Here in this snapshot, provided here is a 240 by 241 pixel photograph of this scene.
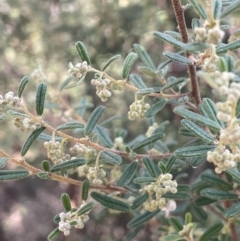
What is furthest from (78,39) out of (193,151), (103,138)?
(193,151)

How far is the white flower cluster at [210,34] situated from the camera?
19.0 inches

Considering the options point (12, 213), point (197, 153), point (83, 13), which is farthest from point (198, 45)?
point (12, 213)

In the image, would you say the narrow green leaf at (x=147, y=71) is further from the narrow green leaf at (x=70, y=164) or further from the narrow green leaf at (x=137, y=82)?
the narrow green leaf at (x=70, y=164)

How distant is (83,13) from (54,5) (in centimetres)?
11

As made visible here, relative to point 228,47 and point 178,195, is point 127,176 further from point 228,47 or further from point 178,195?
point 228,47

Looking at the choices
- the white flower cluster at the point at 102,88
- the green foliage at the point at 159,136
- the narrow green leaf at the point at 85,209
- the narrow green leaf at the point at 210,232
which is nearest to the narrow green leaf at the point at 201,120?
the green foliage at the point at 159,136

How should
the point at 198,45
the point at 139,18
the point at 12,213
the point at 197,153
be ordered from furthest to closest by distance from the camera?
the point at 12,213 < the point at 139,18 < the point at 197,153 < the point at 198,45

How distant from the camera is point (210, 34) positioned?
1.60ft

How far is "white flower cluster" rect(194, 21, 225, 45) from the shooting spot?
1.58 feet

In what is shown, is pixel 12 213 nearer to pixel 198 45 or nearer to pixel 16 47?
pixel 16 47

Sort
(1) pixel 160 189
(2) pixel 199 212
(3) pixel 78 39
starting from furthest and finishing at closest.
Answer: (3) pixel 78 39 → (2) pixel 199 212 → (1) pixel 160 189

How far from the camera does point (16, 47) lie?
Answer: 1.70m

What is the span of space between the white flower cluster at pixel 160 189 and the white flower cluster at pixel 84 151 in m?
0.11

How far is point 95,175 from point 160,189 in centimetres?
11
